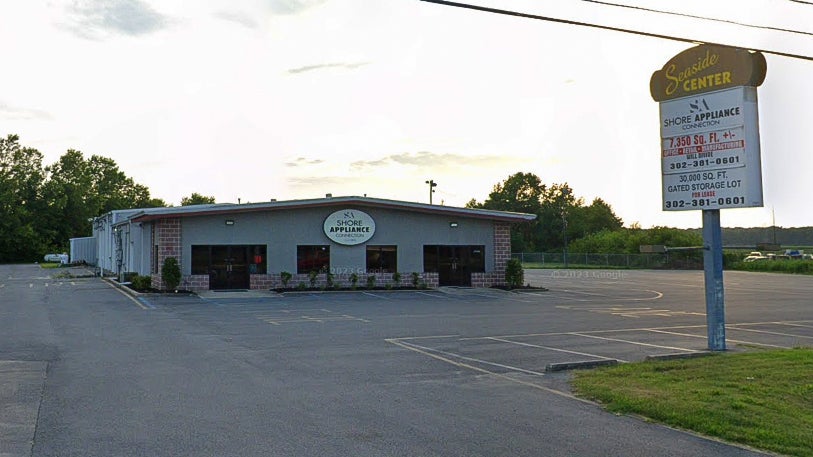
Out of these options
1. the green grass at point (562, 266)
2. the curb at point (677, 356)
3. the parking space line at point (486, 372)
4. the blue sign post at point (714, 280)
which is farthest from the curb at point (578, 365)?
the green grass at point (562, 266)

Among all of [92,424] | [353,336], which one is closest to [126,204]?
[353,336]

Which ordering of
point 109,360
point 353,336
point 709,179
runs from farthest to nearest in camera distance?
1. point 353,336
2. point 709,179
3. point 109,360

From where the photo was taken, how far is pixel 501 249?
35.8 metres

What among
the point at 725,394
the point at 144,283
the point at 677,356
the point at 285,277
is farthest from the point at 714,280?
the point at 144,283

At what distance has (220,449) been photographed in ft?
22.7

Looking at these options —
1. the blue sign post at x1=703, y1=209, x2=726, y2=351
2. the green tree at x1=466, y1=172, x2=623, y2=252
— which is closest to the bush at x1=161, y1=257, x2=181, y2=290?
the blue sign post at x1=703, y1=209, x2=726, y2=351

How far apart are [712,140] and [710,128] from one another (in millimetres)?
237

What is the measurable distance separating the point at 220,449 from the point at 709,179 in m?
10.7

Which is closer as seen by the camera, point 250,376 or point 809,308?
point 250,376

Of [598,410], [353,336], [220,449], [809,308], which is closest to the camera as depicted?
[220,449]

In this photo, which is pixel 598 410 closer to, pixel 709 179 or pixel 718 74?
pixel 709 179

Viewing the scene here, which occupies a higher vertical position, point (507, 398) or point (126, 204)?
point (126, 204)

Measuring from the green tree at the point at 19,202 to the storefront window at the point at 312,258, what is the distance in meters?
62.6

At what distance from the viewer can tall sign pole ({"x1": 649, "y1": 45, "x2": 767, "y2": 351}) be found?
43.6 ft
